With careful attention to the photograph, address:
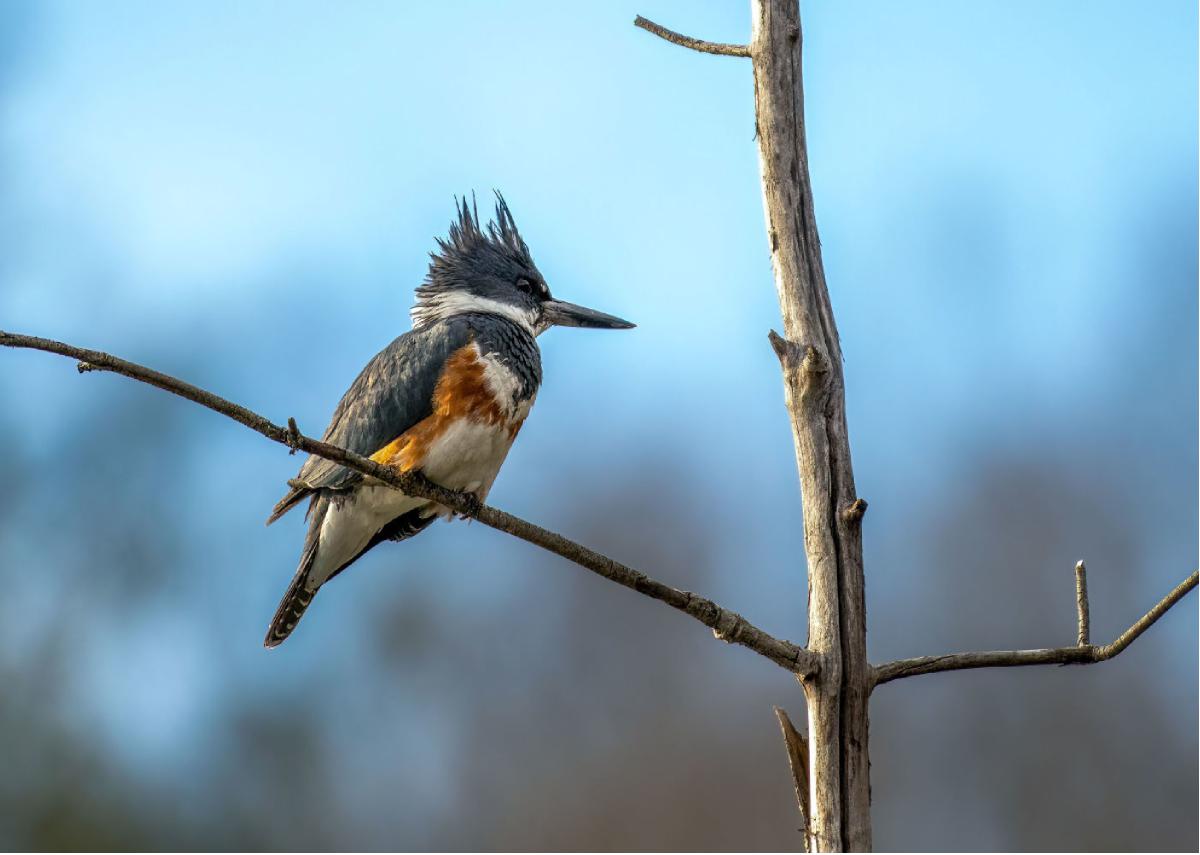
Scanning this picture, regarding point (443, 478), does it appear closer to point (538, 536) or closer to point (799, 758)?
point (538, 536)

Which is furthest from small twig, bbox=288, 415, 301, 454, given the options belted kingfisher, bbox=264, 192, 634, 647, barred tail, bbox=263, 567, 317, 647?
barred tail, bbox=263, 567, 317, 647

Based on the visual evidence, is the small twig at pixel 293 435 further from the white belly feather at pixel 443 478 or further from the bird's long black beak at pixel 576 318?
the bird's long black beak at pixel 576 318

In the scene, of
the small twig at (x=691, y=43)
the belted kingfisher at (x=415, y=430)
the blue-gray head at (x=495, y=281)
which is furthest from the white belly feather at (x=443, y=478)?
→ the small twig at (x=691, y=43)

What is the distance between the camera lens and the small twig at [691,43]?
2.31m

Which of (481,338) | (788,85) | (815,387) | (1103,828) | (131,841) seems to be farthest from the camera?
(131,841)

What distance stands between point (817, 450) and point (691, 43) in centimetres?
90

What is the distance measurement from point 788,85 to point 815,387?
606 millimetres

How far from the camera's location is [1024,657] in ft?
6.63

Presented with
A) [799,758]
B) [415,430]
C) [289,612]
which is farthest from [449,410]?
[799,758]

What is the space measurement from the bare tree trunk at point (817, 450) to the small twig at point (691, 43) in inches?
1.4

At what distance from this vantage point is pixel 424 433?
115 inches

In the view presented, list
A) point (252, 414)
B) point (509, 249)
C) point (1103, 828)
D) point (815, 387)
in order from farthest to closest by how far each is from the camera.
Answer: point (1103, 828) → point (509, 249) → point (815, 387) → point (252, 414)

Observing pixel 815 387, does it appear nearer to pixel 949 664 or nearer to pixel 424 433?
pixel 949 664

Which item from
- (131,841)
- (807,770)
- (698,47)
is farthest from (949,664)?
(131,841)
